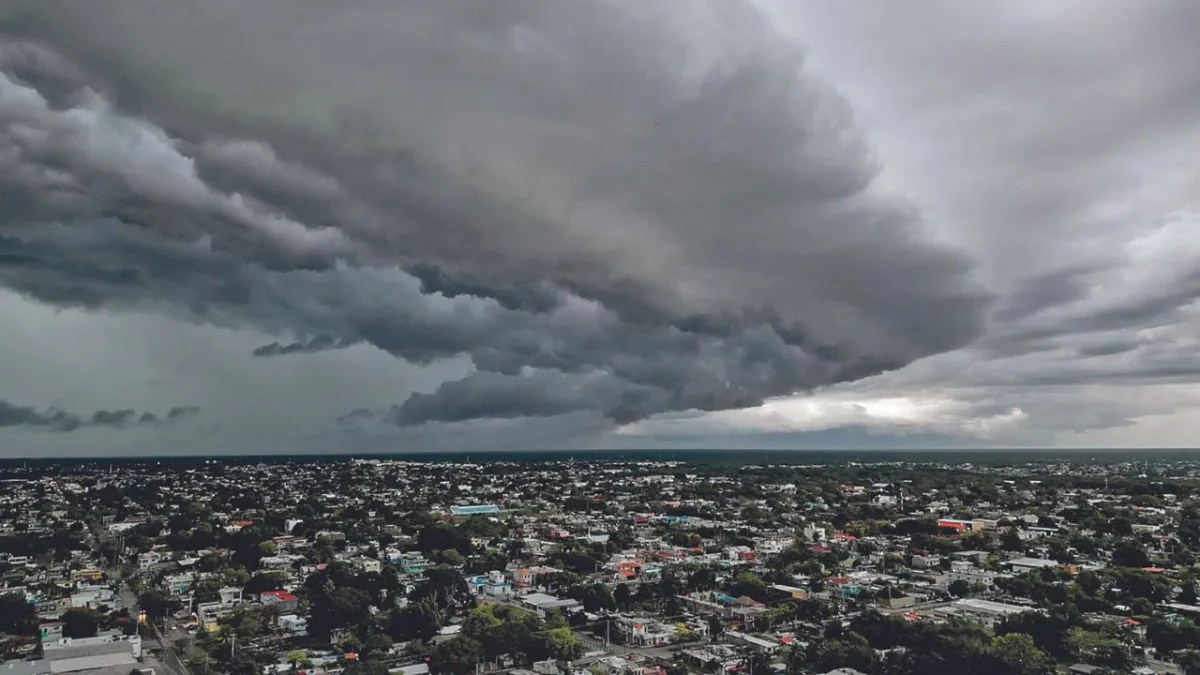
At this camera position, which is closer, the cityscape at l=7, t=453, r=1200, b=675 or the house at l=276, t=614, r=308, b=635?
the cityscape at l=7, t=453, r=1200, b=675

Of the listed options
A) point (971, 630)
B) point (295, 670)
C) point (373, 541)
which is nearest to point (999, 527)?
point (971, 630)

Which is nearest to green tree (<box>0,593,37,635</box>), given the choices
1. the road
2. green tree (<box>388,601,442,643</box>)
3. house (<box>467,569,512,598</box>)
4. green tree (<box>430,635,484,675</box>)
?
the road

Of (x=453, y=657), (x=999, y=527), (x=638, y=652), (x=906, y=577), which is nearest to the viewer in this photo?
(x=453, y=657)

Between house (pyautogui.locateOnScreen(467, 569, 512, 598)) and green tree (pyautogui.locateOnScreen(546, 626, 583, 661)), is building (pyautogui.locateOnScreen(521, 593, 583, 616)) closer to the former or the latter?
house (pyautogui.locateOnScreen(467, 569, 512, 598))

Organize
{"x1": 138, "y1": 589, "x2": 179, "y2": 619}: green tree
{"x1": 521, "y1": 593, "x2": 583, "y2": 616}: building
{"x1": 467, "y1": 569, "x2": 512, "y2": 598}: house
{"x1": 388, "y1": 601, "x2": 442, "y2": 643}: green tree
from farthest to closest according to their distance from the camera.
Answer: {"x1": 467, "y1": 569, "x2": 512, "y2": 598}: house, {"x1": 138, "y1": 589, "x2": 179, "y2": 619}: green tree, {"x1": 521, "y1": 593, "x2": 583, "y2": 616}: building, {"x1": 388, "y1": 601, "x2": 442, "y2": 643}: green tree

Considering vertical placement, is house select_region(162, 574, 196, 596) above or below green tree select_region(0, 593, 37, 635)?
below

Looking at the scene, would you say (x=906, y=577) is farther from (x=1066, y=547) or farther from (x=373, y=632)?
(x=373, y=632)

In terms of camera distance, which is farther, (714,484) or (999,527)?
(714,484)

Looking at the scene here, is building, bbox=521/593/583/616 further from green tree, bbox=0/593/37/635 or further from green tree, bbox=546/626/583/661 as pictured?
green tree, bbox=0/593/37/635

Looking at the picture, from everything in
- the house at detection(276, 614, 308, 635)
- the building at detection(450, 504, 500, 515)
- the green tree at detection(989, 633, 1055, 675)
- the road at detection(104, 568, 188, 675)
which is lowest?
the road at detection(104, 568, 188, 675)

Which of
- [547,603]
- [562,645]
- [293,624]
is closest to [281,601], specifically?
[293,624]

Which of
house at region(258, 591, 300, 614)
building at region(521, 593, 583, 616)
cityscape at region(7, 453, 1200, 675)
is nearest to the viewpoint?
cityscape at region(7, 453, 1200, 675)
